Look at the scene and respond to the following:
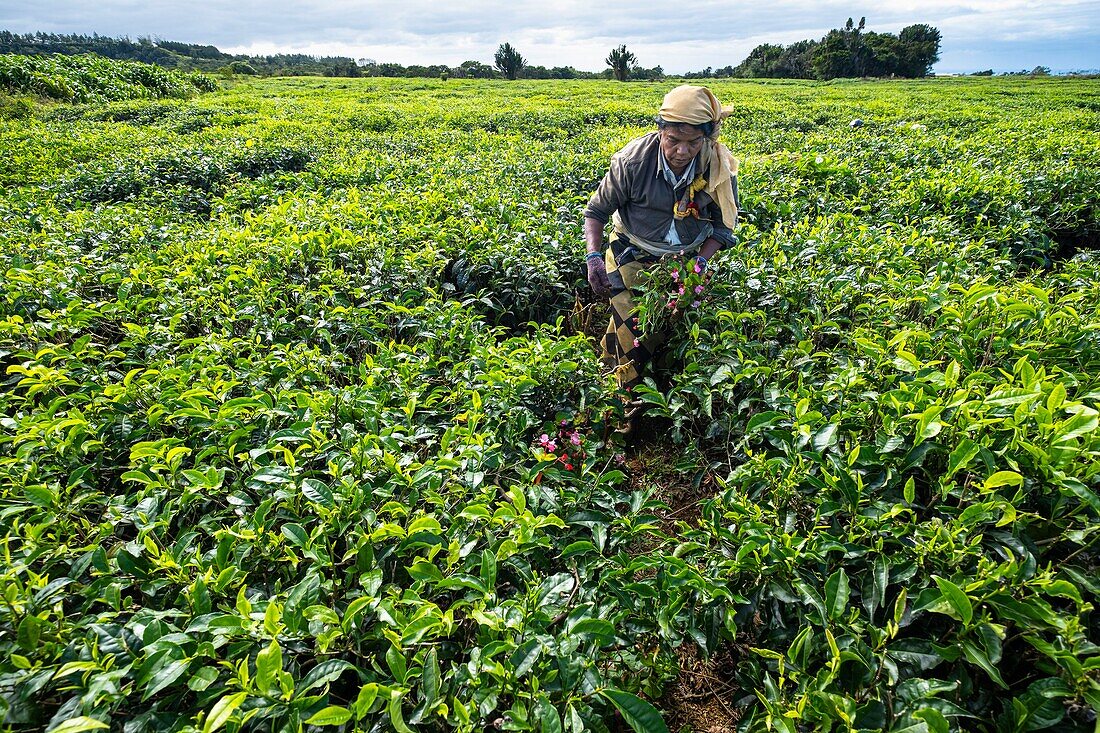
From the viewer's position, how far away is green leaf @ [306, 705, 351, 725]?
1.14 metres

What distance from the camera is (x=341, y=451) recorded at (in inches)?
75.6

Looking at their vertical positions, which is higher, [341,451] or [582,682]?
[341,451]

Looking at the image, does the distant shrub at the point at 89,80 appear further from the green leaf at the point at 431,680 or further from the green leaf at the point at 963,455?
the green leaf at the point at 963,455

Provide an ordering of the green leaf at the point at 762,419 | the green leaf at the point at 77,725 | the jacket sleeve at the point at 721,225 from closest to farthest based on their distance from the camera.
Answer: the green leaf at the point at 77,725
the green leaf at the point at 762,419
the jacket sleeve at the point at 721,225

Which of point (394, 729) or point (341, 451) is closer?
point (394, 729)

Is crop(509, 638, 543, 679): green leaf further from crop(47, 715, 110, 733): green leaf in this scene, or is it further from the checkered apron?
the checkered apron

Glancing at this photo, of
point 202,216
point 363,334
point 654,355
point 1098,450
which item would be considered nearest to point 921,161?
point 654,355

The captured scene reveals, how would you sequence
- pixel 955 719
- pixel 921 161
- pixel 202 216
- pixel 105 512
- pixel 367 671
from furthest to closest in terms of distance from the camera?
pixel 921 161, pixel 202 216, pixel 105 512, pixel 367 671, pixel 955 719

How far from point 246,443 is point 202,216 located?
451 centimetres

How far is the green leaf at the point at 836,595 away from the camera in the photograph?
139 centimetres

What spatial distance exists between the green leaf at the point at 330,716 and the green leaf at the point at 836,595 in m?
1.19

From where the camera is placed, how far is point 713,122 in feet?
9.12

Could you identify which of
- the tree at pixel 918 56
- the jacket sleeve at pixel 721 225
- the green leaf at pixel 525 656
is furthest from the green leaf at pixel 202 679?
the tree at pixel 918 56

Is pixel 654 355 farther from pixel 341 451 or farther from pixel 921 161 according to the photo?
pixel 921 161
